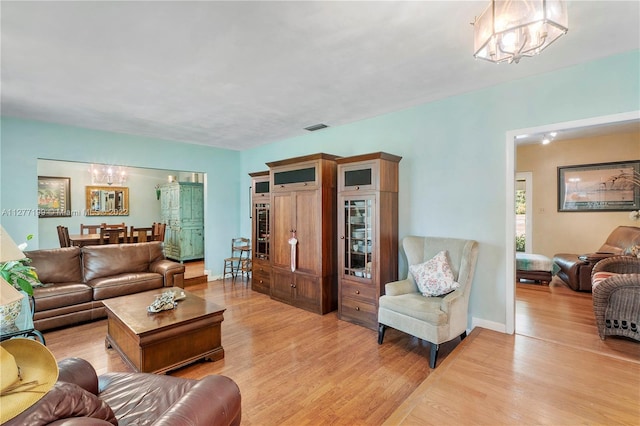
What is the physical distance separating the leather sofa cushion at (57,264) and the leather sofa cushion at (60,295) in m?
0.18

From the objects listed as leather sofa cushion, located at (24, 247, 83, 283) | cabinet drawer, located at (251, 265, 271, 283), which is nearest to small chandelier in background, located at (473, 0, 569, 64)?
cabinet drawer, located at (251, 265, 271, 283)

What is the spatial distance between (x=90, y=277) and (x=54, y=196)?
3.83 meters

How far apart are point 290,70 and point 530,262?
491 cm

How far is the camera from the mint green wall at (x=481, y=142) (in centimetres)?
265

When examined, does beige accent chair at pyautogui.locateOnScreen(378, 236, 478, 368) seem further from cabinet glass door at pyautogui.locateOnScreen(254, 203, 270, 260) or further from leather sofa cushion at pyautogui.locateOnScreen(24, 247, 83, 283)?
leather sofa cushion at pyautogui.locateOnScreen(24, 247, 83, 283)

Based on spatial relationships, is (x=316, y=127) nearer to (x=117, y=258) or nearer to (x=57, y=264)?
(x=117, y=258)

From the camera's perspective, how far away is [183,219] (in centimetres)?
758

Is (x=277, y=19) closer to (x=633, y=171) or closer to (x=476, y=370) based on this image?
(x=476, y=370)

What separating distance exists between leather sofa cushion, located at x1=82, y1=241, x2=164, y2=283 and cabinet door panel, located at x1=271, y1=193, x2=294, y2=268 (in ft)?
6.44

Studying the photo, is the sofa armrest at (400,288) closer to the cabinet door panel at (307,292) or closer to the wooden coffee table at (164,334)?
the cabinet door panel at (307,292)

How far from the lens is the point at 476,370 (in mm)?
2402

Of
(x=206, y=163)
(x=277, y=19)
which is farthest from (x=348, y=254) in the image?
(x=206, y=163)

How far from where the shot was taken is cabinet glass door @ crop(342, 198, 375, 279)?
11.7 feet

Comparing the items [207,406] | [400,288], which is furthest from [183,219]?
[207,406]
